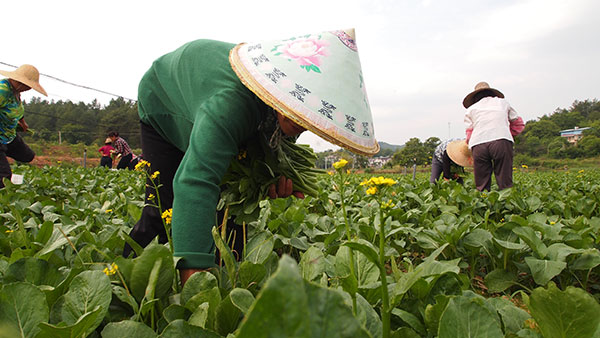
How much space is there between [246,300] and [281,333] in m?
0.51

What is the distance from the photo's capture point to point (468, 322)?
26.1 inches

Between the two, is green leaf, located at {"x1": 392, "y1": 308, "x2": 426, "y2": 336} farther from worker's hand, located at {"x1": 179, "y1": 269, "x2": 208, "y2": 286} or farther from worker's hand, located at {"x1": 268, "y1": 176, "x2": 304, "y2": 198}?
worker's hand, located at {"x1": 268, "y1": 176, "x2": 304, "y2": 198}

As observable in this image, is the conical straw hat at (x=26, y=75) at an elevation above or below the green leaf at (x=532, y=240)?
above

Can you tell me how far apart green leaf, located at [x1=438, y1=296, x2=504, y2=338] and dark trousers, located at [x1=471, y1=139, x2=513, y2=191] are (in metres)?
4.38

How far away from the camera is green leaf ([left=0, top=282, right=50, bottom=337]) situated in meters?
0.75

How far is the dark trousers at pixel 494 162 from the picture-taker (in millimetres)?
4430

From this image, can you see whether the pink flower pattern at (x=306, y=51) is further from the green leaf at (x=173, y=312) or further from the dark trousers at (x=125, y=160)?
the dark trousers at (x=125, y=160)

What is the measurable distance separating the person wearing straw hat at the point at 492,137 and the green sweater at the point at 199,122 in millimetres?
3886

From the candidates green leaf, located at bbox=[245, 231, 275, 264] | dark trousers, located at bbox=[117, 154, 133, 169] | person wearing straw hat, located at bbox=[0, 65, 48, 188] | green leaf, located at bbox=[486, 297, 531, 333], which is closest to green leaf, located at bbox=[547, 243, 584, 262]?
green leaf, located at bbox=[486, 297, 531, 333]

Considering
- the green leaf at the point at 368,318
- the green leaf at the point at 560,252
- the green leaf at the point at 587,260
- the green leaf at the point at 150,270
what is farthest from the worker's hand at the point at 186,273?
the green leaf at the point at 587,260

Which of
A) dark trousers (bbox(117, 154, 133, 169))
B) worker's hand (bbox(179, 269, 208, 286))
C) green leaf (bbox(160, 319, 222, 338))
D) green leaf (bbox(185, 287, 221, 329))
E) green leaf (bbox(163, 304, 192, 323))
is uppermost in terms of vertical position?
green leaf (bbox(160, 319, 222, 338))

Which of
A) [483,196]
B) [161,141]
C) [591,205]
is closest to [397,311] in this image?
[161,141]

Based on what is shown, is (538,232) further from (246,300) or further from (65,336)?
(65,336)

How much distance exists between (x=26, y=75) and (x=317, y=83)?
13.8ft
